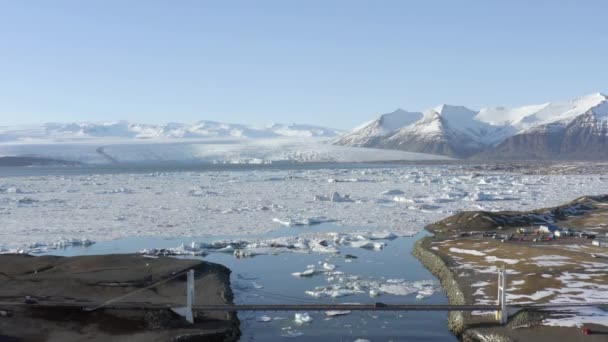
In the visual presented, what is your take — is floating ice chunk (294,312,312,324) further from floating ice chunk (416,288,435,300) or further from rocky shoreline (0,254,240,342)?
floating ice chunk (416,288,435,300)

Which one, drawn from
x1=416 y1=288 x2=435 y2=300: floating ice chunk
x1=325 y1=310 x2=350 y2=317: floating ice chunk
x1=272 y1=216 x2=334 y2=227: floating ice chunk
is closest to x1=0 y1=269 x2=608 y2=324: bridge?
x1=325 y1=310 x2=350 y2=317: floating ice chunk

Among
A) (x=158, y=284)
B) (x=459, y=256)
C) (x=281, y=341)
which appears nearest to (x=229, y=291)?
(x=158, y=284)

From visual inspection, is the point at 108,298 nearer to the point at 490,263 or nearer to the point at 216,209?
the point at 490,263

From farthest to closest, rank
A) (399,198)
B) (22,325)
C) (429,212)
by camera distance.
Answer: (399,198)
(429,212)
(22,325)

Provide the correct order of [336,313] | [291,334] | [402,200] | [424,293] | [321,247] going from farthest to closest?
[402,200] < [321,247] < [424,293] < [336,313] < [291,334]

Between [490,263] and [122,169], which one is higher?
[122,169]

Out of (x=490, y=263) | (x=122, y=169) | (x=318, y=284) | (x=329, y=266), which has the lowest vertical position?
(x=318, y=284)

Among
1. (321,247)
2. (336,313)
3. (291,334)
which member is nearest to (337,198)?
(321,247)

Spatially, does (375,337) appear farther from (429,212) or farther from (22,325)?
(429,212)

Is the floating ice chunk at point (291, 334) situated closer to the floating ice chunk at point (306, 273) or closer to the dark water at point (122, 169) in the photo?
the floating ice chunk at point (306, 273)
